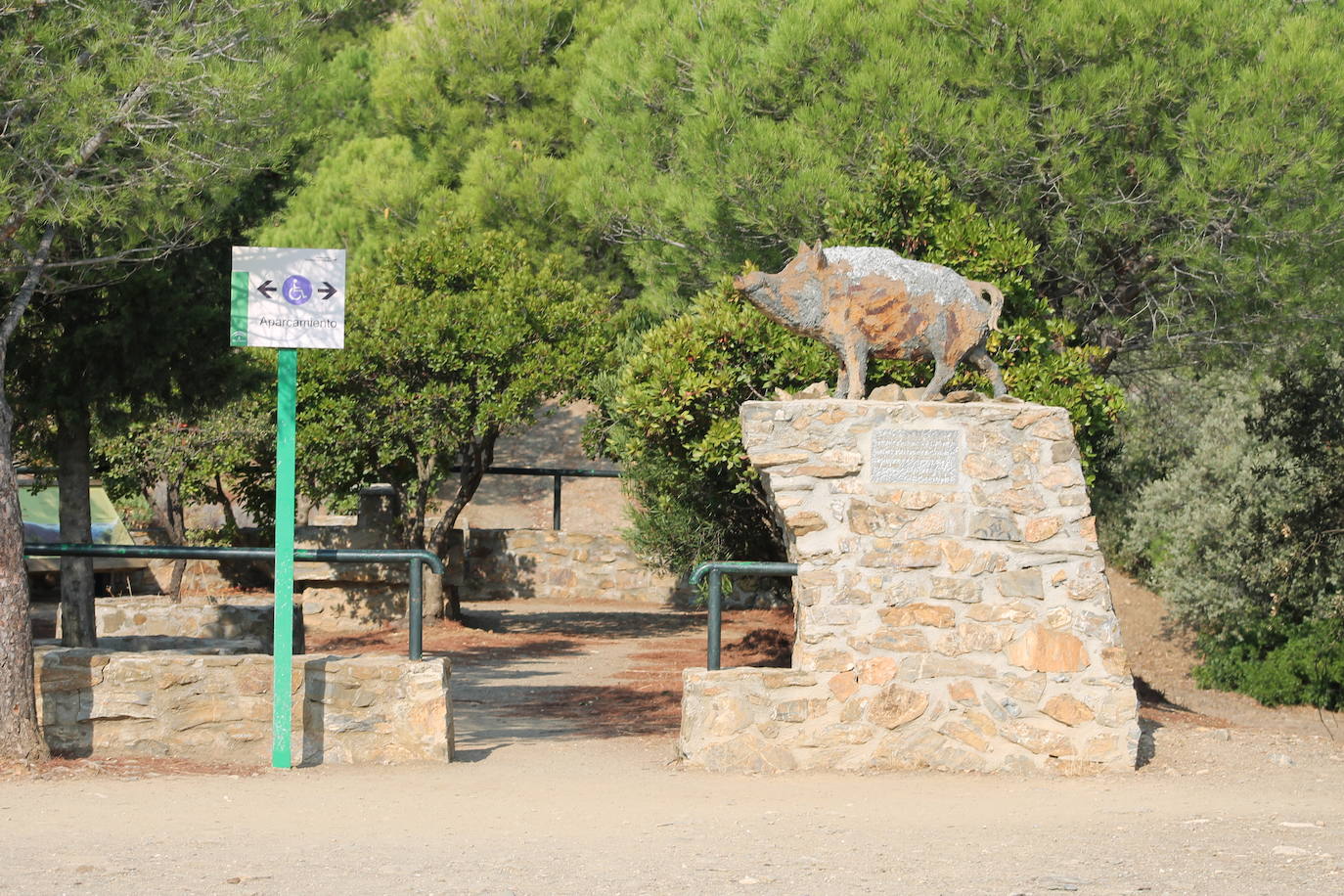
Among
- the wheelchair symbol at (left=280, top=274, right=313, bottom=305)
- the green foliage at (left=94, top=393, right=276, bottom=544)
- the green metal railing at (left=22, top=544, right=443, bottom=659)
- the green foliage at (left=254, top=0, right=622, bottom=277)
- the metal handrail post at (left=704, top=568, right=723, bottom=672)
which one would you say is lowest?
the metal handrail post at (left=704, top=568, right=723, bottom=672)


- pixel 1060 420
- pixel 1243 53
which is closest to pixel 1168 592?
pixel 1243 53

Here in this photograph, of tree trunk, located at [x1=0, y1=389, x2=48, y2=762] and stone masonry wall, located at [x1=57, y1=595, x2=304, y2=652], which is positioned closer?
tree trunk, located at [x1=0, y1=389, x2=48, y2=762]

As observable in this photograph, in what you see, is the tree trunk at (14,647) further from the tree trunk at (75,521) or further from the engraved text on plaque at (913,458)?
the engraved text on plaque at (913,458)

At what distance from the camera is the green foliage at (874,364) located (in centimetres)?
1015

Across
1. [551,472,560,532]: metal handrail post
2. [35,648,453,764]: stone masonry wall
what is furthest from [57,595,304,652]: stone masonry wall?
[551,472,560,532]: metal handrail post

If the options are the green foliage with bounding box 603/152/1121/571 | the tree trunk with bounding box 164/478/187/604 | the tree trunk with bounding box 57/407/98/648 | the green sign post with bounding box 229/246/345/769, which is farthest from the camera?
the tree trunk with bounding box 164/478/187/604

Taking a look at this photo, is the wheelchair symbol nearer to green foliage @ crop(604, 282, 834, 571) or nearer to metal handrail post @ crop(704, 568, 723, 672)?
metal handrail post @ crop(704, 568, 723, 672)

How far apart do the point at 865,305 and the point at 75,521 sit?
533 cm

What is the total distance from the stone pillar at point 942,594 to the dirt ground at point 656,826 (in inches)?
9.2

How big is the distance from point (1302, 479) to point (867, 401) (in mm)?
8101

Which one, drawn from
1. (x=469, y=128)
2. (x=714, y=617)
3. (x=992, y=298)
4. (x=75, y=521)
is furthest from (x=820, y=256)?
(x=469, y=128)

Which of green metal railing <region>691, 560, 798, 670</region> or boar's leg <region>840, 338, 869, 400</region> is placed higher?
boar's leg <region>840, 338, 869, 400</region>

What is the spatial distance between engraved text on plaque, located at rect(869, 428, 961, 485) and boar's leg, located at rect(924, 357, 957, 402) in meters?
0.34

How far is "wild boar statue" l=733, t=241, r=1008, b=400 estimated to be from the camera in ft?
25.5
